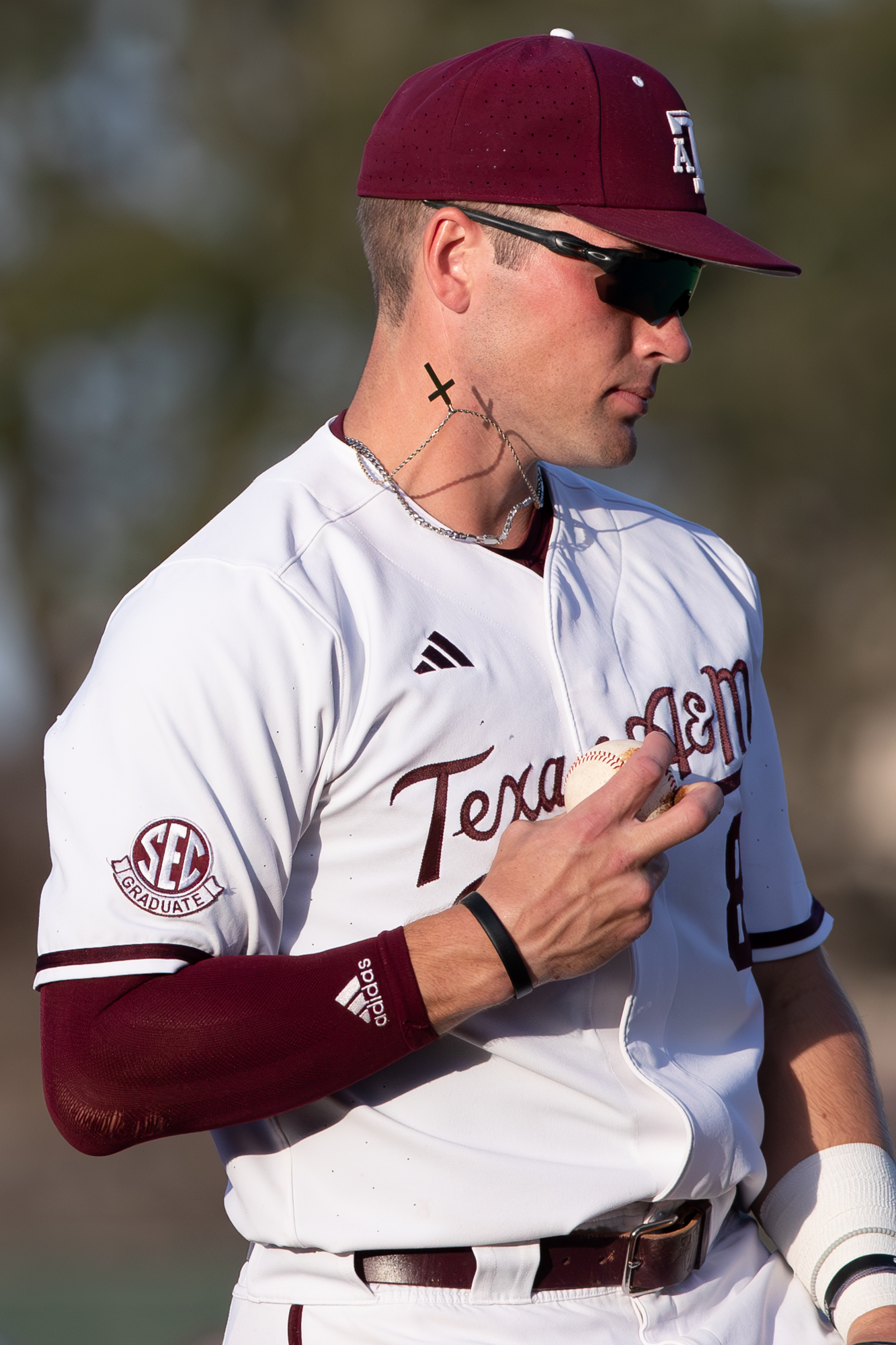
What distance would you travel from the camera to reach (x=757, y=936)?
8.73ft

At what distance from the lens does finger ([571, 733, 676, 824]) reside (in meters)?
2.00

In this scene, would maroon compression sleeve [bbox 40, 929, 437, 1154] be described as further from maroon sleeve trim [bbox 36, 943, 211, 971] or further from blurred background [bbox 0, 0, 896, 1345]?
blurred background [bbox 0, 0, 896, 1345]

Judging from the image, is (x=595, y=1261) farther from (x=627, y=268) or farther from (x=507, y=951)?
(x=627, y=268)

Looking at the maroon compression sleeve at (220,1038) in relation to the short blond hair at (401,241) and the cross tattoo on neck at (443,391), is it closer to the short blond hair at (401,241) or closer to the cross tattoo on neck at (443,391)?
the cross tattoo on neck at (443,391)

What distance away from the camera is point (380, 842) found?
2117 mm

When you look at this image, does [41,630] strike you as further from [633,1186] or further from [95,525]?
[633,1186]

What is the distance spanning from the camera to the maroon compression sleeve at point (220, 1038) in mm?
1935

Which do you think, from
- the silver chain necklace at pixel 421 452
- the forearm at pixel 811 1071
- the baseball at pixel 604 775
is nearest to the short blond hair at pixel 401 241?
the silver chain necklace at pixel 421 452

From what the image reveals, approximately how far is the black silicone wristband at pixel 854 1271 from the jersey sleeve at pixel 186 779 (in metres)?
1.10

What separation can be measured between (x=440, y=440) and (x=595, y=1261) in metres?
1.30

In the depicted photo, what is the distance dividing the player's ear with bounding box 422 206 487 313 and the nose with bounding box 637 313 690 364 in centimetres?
29

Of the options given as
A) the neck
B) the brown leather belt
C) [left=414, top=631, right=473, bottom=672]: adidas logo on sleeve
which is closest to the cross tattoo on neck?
the neck

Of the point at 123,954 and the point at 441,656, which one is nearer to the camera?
the point at 123,954

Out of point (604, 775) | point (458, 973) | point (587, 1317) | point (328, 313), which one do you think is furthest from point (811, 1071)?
point (328, 313)
